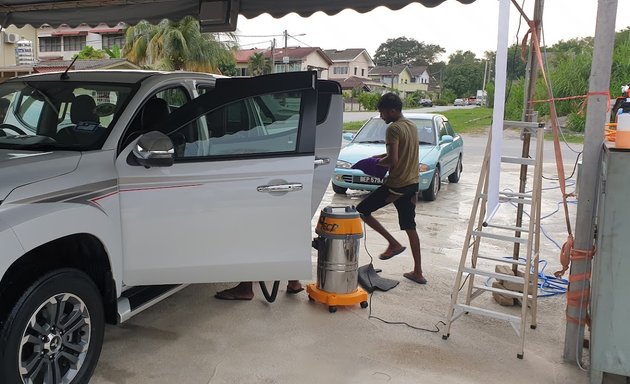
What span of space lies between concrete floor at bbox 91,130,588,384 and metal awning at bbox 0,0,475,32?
328 centimetres

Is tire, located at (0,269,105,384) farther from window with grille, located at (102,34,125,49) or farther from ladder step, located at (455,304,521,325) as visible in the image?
window with grille, located at (102,34,125,49)

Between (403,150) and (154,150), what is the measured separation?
2691mm

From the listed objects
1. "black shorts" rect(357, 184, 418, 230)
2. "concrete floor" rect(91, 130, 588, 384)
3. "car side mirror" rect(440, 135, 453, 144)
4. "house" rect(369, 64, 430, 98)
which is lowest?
"concrete floor" rect(91, 130, 588, 384)

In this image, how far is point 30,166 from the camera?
298 centimetres

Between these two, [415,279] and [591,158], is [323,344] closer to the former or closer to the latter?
[415,279]

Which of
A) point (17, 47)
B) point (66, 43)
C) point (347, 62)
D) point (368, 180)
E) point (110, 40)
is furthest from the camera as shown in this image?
point (347, 62)

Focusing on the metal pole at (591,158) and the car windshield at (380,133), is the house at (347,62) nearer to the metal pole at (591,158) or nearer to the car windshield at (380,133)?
the car windshield at (380,133)

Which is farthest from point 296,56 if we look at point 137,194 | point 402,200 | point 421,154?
point 137,194

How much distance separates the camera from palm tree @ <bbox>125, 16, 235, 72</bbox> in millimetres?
32281

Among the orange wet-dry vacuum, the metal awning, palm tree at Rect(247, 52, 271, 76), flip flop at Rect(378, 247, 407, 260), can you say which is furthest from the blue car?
palm tree at Rect(247, 52, 271, 76)

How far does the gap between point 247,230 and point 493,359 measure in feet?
6.39

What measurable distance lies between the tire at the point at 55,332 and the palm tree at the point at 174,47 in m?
30.0

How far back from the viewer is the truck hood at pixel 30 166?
2820 millimetres

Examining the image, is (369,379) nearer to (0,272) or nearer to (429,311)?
(429,311)
